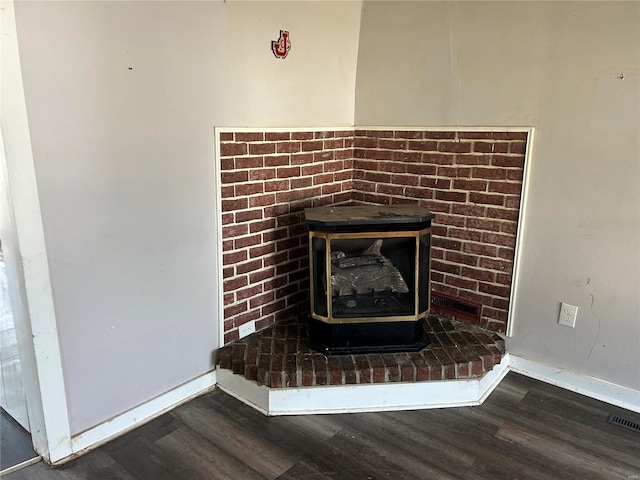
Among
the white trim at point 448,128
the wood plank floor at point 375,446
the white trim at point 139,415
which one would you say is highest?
the white trim at point 448,128

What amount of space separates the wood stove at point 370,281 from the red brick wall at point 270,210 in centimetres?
31

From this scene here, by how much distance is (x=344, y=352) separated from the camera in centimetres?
249

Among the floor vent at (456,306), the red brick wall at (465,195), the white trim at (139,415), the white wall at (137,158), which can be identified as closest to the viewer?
the white wall at (137,158)

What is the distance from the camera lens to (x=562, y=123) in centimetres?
240

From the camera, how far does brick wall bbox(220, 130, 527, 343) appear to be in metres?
2.55

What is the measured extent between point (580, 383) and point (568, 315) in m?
0.37

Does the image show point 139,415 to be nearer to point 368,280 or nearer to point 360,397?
point 360,397

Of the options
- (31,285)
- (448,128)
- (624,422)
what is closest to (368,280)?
(448,128)

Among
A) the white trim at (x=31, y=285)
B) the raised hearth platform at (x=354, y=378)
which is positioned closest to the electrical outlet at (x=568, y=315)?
the raised hearth platform at (x=354, y=378)

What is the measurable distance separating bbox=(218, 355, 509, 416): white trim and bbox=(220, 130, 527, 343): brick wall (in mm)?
432

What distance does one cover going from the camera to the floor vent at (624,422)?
7.44ft

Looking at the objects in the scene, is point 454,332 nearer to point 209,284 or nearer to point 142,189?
point 209,284

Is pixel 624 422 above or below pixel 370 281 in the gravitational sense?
below

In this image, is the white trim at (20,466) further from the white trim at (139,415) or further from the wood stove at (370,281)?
the wood stove at (370,281)
